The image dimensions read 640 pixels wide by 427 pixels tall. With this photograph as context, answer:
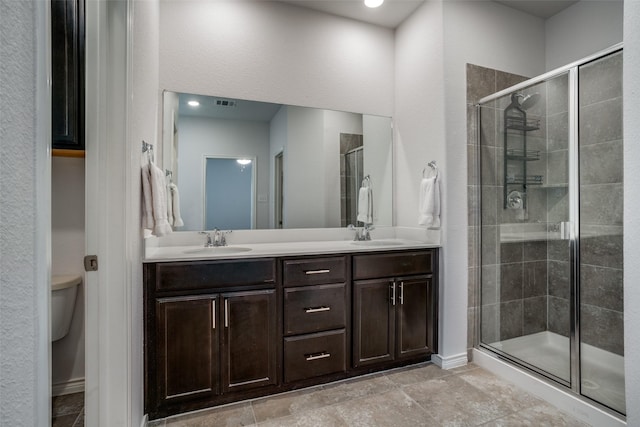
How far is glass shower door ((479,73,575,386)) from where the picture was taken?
2.22 m

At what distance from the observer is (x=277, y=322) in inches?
76.0

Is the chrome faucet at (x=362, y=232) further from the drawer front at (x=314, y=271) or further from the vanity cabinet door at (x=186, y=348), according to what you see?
the vanity cabinet door at (x=186, y=348)

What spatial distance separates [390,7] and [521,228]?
207cm

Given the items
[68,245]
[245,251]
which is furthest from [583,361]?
[68,245]

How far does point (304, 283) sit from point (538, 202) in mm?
1802

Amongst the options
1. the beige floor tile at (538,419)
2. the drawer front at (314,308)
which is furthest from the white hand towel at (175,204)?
the beige floor tile at (538,419)

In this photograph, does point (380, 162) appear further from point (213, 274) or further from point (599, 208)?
point (213, 274)

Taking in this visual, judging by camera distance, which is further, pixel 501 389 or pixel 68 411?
pixel 501 389

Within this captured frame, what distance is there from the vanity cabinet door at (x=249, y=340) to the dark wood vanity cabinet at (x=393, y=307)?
576 mm

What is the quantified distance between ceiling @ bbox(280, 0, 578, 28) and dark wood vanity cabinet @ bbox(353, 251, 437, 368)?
2017mm

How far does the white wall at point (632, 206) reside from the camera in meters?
1.34

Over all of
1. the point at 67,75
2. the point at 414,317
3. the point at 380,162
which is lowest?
the point at 414,317

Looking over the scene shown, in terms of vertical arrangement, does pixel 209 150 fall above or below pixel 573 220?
above

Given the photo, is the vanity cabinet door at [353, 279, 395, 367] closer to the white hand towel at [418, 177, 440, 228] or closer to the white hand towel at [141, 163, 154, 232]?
the white hand towel at [418, 177, 440, 228]
